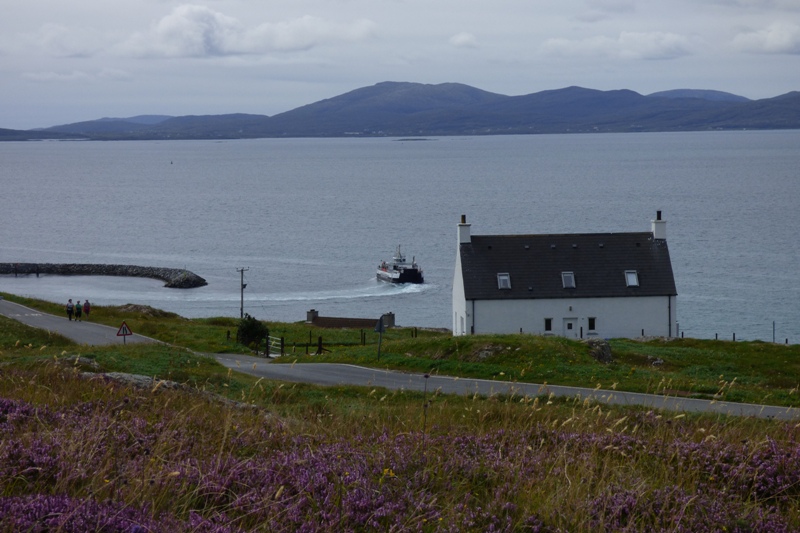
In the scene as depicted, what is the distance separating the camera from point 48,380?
35.7 ft

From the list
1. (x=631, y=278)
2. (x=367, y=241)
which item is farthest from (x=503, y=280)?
(x=367, y=241)

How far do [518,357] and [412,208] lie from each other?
134 meters

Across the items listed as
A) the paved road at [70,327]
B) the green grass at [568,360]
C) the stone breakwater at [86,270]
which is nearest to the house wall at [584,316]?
the green grass at [568,360]

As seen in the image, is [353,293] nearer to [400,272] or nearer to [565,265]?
[400,272]

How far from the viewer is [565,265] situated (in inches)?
1893

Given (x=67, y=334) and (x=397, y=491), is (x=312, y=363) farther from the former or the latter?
(x=397, y=491)

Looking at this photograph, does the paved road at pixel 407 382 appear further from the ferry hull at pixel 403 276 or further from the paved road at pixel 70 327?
the ferry hull at pixel 403 276

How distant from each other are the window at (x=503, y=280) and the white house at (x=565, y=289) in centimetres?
5

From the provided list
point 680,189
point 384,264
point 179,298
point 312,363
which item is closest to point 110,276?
point 179,298

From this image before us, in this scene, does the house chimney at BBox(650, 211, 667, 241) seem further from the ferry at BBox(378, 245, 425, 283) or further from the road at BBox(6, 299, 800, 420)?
the ferry at BBox(378, 245, 425, 283)

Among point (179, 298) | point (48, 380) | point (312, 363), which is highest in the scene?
point (48, 380)

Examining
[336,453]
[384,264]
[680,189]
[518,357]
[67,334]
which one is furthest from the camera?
[680,189]

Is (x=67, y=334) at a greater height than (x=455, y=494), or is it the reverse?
(x=455, y=494)

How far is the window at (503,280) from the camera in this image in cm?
4738
